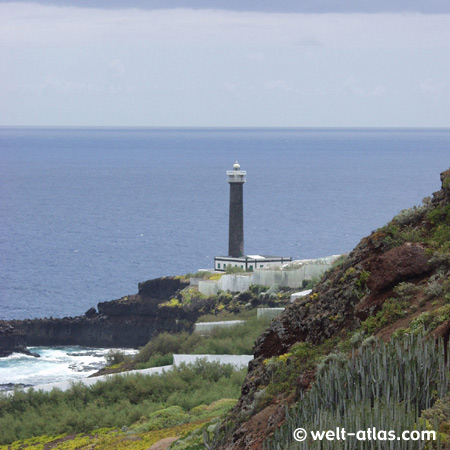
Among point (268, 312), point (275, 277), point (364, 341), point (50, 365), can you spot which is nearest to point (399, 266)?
point (364, 341)

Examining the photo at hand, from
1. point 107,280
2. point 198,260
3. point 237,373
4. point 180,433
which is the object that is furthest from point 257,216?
point 180,433

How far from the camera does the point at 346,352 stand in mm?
11359

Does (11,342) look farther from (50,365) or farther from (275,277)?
(275,277)

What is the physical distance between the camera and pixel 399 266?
1238 cm

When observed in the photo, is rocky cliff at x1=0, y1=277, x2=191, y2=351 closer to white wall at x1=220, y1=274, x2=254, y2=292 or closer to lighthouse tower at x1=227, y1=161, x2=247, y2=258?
white wall at x1=220, y1=274, x2=254, y2=292

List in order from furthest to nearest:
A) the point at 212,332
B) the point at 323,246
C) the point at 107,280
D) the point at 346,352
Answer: the point at 323,246, the point at 107,280, the point at 212,332, the point at 346,352

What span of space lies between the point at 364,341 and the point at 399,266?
6.28 feet

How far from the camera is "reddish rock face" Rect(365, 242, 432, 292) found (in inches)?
485

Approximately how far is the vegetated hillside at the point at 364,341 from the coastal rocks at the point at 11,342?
1463 inches

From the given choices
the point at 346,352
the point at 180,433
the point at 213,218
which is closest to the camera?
the point at 346,352

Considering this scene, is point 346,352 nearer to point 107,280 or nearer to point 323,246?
point 107,280

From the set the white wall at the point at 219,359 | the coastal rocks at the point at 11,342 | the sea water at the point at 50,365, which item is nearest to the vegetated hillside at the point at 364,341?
the white wall at the point at 219,359

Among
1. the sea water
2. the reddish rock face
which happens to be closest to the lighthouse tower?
the sea water

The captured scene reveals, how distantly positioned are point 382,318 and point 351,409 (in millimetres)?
3692
